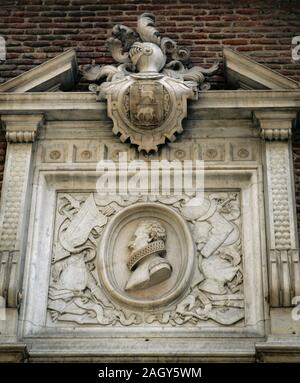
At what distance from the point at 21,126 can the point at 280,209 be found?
2482 millimetres

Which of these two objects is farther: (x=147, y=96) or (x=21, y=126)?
(x=21, y=126)

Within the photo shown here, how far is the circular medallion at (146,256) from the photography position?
21.5 feet

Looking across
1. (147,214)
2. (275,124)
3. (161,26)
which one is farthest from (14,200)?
(161,26)

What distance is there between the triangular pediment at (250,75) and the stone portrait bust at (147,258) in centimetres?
167

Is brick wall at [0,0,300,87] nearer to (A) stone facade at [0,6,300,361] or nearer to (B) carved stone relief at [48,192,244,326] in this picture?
(A) stone facade at [0,6,300,361]

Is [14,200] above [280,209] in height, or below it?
above

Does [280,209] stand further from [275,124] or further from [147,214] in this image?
[147,214]

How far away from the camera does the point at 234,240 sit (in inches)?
268

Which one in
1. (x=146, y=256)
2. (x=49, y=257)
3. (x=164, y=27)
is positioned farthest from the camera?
(x=164, y=27)

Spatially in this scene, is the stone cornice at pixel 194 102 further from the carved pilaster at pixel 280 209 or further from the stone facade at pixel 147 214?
the carved pilaster at pixel 280 209

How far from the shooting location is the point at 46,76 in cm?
742

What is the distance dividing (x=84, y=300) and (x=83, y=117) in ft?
5.88

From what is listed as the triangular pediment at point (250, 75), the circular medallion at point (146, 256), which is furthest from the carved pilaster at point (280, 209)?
the circular medallion at point (146, 256)
